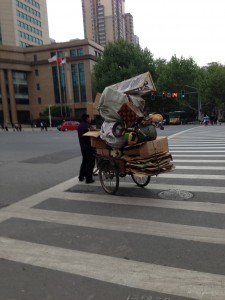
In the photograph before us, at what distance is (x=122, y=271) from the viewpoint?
13.0 ft

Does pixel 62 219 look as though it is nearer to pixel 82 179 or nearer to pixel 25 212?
pixel 25 212

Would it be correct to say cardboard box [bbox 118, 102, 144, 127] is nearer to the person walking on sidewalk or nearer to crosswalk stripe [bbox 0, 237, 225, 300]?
the person walking on sidewalk

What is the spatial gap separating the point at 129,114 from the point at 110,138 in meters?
0.64

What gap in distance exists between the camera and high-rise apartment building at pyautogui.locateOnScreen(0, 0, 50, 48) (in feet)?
314

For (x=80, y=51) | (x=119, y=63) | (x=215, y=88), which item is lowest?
(x=215, y=88)

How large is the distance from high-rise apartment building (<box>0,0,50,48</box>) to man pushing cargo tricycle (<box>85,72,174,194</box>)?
318ft

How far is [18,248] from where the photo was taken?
4.78 m

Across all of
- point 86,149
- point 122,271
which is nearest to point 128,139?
point 86,149

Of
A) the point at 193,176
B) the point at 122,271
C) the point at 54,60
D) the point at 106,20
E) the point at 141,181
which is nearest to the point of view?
the point at 122,271

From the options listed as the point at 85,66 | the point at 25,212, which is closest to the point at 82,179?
the point at 25,212

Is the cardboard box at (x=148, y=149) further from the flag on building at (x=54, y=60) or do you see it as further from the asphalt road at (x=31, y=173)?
the flag on building at (x=54, y=60)

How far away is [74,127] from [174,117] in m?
17.8

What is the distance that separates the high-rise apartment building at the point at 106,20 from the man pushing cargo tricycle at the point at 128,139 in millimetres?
123396

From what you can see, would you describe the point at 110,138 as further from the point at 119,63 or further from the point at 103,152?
the point at 119,63
